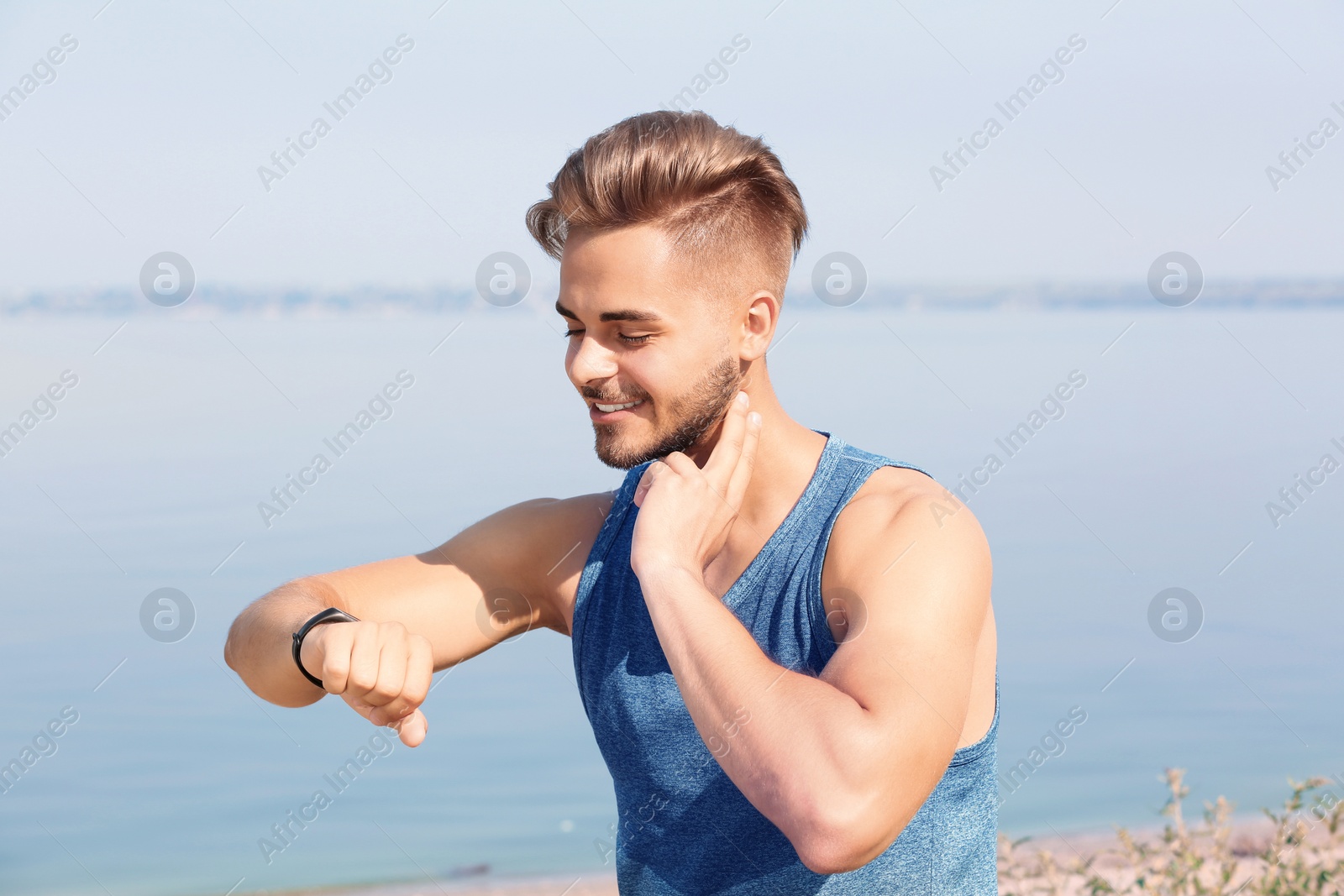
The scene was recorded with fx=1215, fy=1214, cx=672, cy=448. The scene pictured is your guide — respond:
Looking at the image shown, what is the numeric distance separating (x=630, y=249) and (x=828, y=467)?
0.68 metres

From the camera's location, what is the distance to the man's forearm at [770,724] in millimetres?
2006

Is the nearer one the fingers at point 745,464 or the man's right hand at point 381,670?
the man's right hand at point 381,670

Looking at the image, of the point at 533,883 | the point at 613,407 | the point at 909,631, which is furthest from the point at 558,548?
the point at 533,883

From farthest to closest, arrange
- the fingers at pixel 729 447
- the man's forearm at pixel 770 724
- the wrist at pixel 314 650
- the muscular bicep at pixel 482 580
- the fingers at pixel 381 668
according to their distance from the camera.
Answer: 1. the muscular bicep at pixel 482 580
2. the fingers at pixel 729 447
3. the wrist at pixel 314 650
4. the fingers at pixel 381 668
5. the man's forearm at pixel 770 724

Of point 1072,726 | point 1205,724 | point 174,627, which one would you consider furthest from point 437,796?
point 1205,724

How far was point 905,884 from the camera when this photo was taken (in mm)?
2477

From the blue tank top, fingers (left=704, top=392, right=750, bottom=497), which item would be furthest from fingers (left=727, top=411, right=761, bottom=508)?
the blue tank top

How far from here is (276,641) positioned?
8.71 feet

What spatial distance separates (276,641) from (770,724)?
1185 mm

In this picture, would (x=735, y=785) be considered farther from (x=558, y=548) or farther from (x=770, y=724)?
(x=558, y=548)

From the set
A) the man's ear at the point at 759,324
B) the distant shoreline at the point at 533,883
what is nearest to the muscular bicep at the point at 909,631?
the man's ear at the point at 759,324

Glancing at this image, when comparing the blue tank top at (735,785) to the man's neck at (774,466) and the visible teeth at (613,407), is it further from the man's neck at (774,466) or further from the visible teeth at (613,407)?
the visible teeth at (613,407)

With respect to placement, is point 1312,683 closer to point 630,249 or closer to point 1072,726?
point 1072,726

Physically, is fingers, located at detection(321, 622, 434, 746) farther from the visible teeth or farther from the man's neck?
the man's neck
